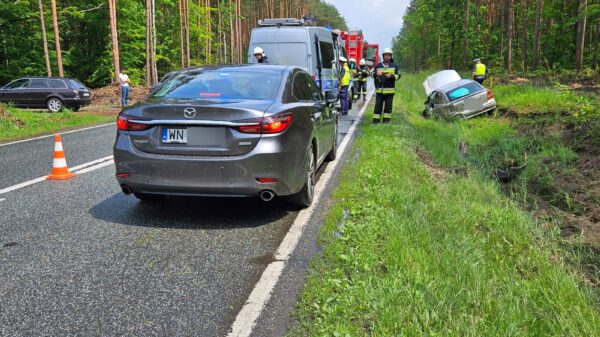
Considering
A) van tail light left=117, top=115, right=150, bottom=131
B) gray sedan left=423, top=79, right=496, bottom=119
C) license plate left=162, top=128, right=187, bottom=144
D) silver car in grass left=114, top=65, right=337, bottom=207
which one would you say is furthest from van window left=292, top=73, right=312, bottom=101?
gray sedan left=423, top=79, right=496, bottom=119

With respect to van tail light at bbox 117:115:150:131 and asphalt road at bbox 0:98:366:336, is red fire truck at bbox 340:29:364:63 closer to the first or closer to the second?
asphalt road at bbox 0:98:366:336

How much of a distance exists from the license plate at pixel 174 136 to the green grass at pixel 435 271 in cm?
161

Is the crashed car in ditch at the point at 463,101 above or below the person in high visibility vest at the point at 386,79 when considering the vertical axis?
below

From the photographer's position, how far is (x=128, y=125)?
4816mm

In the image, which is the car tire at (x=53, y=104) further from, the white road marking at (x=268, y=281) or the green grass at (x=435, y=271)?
the white road marking at (x=268, y=281)

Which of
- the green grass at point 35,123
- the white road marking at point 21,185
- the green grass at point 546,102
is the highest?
the green grass at point 546,102

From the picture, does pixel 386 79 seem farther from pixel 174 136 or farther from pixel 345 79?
pixel 174 136

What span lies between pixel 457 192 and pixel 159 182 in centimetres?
389

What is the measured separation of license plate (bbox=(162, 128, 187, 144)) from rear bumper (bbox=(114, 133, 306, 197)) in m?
0.15

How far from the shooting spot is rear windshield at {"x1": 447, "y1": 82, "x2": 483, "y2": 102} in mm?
15172

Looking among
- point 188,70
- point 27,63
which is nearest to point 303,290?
point 188,70

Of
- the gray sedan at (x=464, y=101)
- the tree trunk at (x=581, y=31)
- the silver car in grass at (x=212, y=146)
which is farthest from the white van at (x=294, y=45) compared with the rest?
the tree trunk at (x=581, y=31)

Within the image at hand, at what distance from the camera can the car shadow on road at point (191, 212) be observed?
5.03 metres

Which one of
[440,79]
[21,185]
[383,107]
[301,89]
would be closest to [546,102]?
[440,79]
